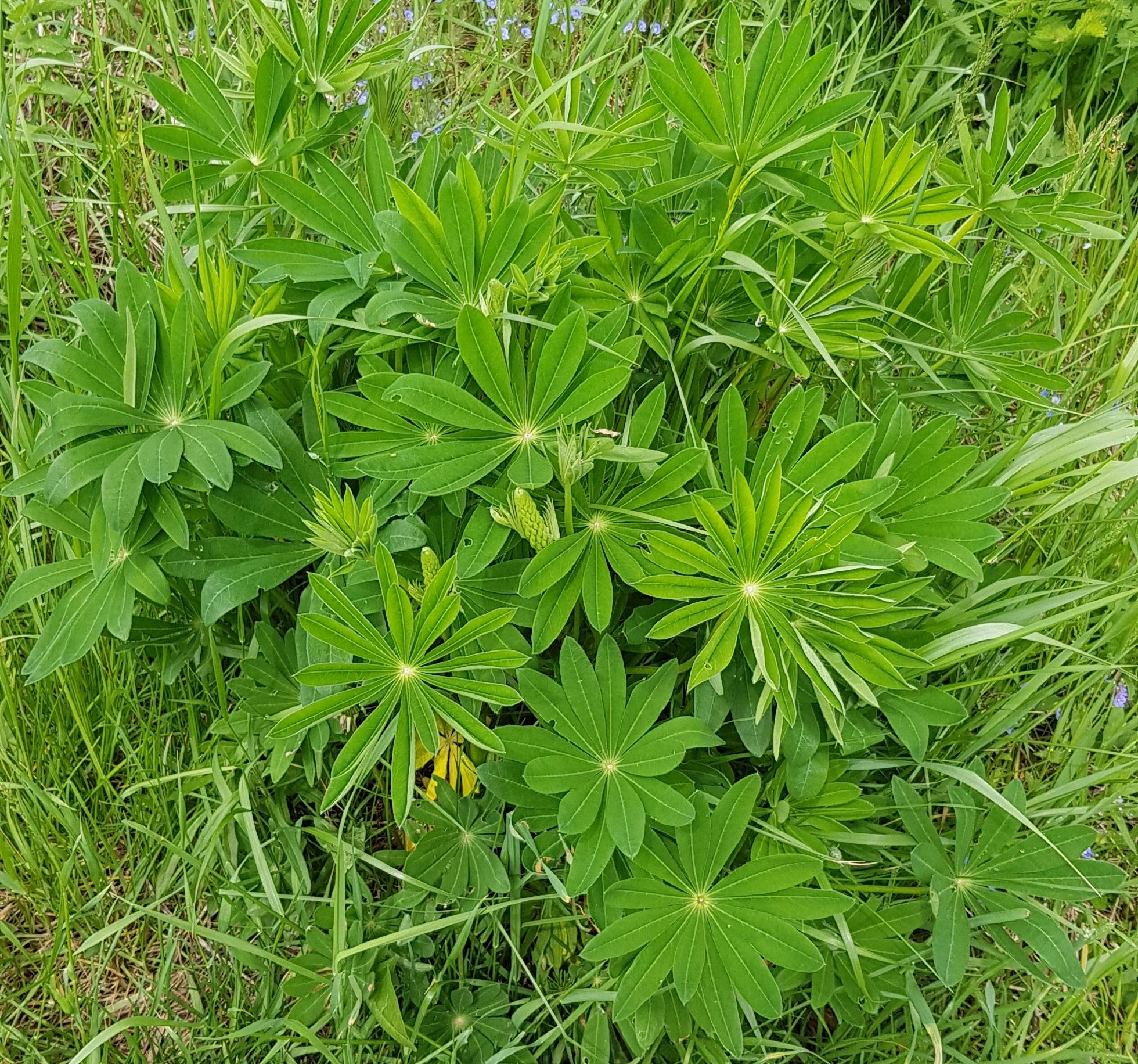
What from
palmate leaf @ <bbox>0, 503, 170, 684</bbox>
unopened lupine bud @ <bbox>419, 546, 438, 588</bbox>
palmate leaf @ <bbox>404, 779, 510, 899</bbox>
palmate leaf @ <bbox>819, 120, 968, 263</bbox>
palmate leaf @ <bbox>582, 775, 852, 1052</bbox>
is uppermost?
palmate leaf @ <bbox>819, 120, 968, 263</bbox>

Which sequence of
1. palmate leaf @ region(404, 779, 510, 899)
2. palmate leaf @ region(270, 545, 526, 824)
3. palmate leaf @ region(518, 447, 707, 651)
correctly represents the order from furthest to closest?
palmate leaf @ region(404, 779, 510, 899)
palmate leaf @ region(518, 447, 707, 651)
palmate leaf @ region(270, 545, 526, 824)

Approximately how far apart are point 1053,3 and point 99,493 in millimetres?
2975

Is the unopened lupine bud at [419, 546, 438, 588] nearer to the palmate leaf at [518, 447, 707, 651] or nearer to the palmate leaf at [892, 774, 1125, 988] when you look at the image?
the palmate leaf at [518, 447, 707, 651]

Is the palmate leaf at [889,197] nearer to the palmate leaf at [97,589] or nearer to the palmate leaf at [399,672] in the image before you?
the palmate leaf at [399,672]

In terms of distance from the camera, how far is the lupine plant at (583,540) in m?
1.38

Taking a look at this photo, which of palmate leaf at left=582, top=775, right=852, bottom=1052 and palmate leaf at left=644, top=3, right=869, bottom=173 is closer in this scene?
palmate leaf at left=582, top=775, right=852, bottom=1052

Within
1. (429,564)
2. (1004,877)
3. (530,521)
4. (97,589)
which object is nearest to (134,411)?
(97,589)

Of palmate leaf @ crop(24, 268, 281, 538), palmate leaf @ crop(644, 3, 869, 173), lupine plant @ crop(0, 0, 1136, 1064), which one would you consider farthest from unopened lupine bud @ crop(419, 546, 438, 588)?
palmate leaf @ crop(644, 3, 869, 173)

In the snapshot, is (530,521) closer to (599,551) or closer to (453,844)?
(599,551)

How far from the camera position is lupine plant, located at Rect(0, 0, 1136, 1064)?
1.38m

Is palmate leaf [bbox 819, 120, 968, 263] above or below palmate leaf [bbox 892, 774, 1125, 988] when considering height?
above

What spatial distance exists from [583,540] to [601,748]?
0.34m

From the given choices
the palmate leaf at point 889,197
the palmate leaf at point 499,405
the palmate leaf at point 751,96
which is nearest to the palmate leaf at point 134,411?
the palmate leaf at point 499,405

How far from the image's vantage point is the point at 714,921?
4.72 feet
